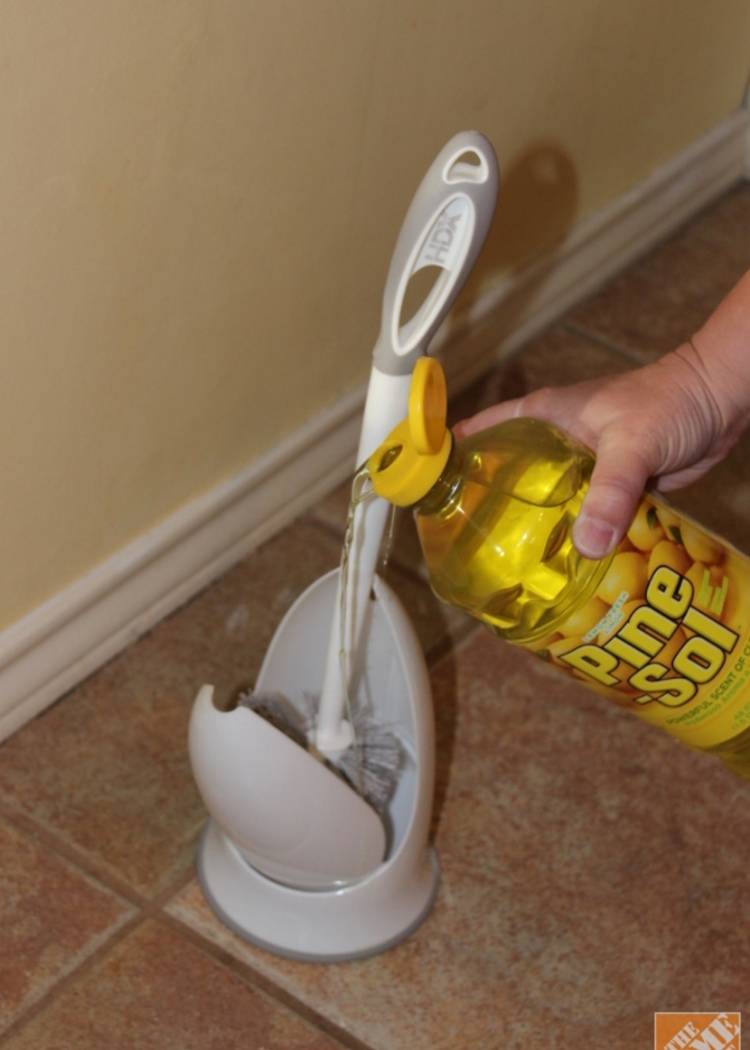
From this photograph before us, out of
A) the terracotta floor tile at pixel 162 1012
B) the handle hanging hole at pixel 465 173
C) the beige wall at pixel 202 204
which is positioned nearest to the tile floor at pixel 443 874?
the terracotta floor tile at pixel 162 1012

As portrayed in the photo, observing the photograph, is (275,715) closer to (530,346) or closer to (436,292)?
(436,292)

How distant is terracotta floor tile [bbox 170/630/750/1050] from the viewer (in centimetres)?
90

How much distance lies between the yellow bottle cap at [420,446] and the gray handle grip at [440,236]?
43 millimetres

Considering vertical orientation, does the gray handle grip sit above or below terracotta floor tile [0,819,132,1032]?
above

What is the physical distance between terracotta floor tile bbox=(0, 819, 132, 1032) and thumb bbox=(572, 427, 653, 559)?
39 centimetres

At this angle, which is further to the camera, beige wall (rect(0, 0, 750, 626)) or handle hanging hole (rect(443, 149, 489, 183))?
beige wall (rect(0, 0, 750, 626))

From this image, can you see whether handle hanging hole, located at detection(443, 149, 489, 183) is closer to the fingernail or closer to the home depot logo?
the fingernail

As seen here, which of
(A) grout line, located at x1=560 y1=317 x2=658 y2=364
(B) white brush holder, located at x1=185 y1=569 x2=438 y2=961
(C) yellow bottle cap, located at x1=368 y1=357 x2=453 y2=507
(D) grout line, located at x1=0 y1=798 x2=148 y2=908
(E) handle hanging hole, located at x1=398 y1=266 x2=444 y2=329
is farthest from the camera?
(A) grout line, located at x1=560 y1=317 x2=658 y2=364

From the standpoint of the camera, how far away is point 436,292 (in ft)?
2.44

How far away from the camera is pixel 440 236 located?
29.2 inches

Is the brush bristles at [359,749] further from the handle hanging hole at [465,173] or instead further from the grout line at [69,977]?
the handle hanging hole at [465,173]

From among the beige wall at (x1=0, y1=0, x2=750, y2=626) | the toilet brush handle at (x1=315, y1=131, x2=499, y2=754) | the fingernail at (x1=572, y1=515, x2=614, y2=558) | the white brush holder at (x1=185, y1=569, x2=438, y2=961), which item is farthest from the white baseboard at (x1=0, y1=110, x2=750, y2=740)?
the fingernail at (x1=572, y1=515, x2=614, y2=558)

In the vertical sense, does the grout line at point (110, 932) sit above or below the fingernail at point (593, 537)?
below

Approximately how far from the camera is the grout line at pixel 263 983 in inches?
34.4
